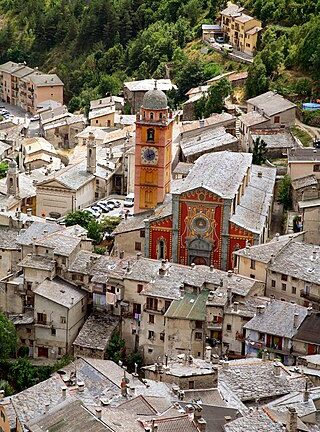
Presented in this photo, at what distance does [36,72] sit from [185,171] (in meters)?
54.3

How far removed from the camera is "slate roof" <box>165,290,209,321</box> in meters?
63.7

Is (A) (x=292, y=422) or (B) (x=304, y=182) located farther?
(B) (x=304, y=182)

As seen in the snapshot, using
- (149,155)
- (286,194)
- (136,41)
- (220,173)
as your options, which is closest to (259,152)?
(286,194)

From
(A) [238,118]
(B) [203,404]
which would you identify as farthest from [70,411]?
(A) [238,118]

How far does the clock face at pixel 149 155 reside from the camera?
80.9 meters

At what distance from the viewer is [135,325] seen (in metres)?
66.8

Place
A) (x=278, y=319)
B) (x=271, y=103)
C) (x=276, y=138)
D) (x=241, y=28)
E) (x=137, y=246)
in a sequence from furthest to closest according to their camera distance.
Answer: (x=241, y=28) < (x=271, y=103) < (x=276, y=138) < (x=137, y=246) < (x=278, y=319)

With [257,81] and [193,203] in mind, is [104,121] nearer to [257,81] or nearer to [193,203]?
[257,81]

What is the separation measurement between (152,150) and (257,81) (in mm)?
29149

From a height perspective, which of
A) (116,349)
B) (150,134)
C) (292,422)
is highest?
(150,134)

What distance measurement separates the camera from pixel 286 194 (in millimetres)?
83062

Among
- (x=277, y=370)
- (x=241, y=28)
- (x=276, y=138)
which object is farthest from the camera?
(x=241, y=28)

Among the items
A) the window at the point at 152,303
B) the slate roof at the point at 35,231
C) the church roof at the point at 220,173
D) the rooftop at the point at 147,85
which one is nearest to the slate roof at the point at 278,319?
the window at the point at 152,303

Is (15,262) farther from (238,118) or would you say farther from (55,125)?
(55,125)
